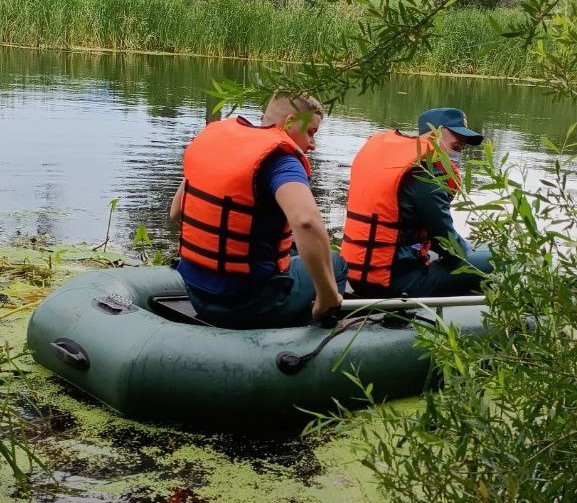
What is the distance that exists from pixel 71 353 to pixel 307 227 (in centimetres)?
98

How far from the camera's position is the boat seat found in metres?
3.80

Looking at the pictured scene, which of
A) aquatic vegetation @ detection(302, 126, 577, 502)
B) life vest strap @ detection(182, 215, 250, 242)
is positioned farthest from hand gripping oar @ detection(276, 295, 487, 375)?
aquatic vegetation @ detection(302, 126, 577, 502)

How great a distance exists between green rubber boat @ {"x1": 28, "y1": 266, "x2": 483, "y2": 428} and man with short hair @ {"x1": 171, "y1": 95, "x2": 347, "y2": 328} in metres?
0.15

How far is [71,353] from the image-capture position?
11.2 feet

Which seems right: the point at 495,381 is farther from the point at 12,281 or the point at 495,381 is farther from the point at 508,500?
the point at 12,281

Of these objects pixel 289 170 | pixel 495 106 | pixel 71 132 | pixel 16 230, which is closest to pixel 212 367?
pixel 289 170

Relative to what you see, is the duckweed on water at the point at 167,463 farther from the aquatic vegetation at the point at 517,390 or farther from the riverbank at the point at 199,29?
the riverbank at the point at 199,29

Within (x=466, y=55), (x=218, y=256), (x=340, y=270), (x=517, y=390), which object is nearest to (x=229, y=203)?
(x=218, y=256)

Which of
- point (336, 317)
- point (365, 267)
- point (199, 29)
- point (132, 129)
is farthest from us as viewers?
point (199, 29)

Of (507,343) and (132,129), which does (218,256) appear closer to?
(507,343)

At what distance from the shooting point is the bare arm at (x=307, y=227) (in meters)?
3.10

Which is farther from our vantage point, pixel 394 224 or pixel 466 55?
pixel 466 55

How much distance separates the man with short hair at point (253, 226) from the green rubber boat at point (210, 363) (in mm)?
146

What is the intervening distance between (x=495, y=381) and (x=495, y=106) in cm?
1454
